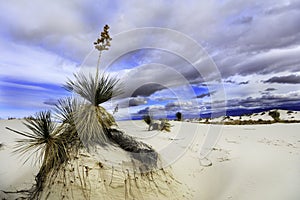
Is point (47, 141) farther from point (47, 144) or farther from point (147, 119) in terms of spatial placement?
point (147, 119)

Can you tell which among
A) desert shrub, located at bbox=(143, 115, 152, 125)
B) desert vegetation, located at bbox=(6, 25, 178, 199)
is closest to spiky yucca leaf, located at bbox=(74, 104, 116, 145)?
desert vegetation, located at bbox=(6, 25, 178, 199)

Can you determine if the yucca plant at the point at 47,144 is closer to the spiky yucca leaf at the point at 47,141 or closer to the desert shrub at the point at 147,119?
the spiky yucca leaf at the point at 47,141

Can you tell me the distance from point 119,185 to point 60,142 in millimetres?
1358

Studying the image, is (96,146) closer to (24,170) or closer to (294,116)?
(24,170)

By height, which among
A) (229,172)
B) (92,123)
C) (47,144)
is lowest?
(229,172)

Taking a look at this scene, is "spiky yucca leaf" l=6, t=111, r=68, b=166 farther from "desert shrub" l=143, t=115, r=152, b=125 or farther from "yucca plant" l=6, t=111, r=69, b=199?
"desert shrub" l=143, t=115, r=152, b=125

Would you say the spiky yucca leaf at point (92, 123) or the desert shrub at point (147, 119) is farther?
the desert shrub at point (147, 119)

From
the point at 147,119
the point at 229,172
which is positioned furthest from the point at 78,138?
the point at 147,119

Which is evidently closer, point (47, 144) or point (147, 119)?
point (47, 144)

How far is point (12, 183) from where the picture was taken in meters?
6.30

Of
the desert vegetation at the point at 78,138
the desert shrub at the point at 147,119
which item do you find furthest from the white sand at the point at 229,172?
the desert shrub at the point at 147,119

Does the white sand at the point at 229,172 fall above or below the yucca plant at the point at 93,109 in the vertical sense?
below

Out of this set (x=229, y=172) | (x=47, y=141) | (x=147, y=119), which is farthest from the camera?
(x=147, y=119)

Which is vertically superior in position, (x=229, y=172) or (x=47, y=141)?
(x=47, y=141)
